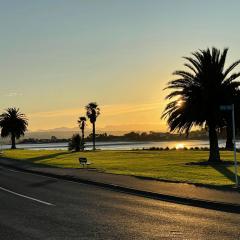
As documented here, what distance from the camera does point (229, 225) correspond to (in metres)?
11.9

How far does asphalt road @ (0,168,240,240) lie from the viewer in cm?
1091

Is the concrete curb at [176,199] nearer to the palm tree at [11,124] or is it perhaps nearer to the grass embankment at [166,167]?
the grass embankment at [166,167]

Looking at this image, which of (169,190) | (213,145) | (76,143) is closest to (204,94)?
(213,145)

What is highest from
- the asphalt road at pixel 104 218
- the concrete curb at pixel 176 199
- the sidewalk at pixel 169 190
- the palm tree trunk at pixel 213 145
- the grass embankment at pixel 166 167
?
the palm tree trunk at pixel 213 145

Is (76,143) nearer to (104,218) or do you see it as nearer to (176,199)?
(176,199)

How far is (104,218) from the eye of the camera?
13086 millimetres

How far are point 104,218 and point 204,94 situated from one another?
2692cm

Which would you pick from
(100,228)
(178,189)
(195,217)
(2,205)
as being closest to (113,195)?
(178,189)

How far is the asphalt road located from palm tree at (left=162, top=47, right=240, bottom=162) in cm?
2115

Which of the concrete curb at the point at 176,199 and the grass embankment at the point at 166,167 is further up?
the grass embankment at the point at 166,167

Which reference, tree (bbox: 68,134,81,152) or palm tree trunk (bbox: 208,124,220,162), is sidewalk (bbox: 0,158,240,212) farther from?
tree (bbox: 68,134,81,152)

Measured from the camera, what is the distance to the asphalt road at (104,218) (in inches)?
429

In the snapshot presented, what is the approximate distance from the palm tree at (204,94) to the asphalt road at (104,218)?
21147 millimetres

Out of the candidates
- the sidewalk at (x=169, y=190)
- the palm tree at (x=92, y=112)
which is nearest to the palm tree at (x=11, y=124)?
the palm tree at (x=92, y=112)
